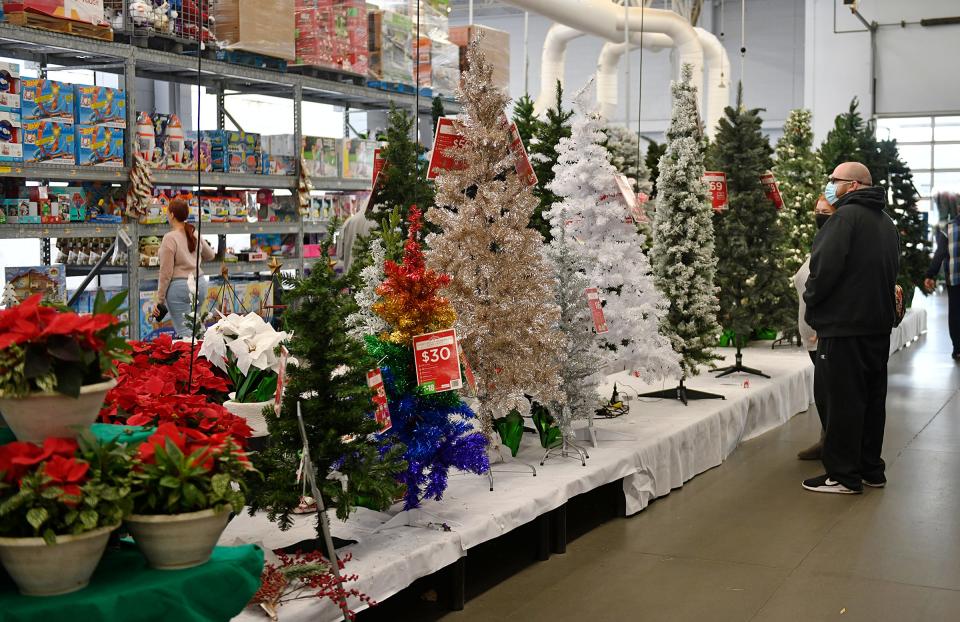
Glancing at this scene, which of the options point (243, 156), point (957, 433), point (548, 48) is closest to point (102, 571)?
point (243, 156)

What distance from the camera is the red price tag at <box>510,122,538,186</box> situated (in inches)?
191

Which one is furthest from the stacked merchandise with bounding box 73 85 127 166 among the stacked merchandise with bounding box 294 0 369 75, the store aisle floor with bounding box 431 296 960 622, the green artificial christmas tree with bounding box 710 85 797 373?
the green artificial christmas tree with bounding box 710 85 797 373

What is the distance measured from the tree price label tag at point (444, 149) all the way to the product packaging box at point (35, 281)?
2560mm

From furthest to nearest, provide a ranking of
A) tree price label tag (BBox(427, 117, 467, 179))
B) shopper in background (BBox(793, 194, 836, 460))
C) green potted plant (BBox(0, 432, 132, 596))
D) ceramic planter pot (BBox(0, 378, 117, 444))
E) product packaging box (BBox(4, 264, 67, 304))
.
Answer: shopper in background (BBox(793, 194, 836, 460)) → product packaging box (BBox(4, 264, 67, 304)) → tree price label tag (BBox(427, 117, 467, 179)) → ceramic planter pot (BBox(0, 378, 117, 444)) → green potted plant (BBox(0, 432, 132, 596))

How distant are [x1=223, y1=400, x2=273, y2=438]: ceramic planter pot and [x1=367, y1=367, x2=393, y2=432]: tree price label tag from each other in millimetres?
511

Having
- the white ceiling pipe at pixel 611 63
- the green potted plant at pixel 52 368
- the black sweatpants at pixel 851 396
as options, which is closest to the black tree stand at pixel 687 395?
the black sweatpants at pixel 851 396

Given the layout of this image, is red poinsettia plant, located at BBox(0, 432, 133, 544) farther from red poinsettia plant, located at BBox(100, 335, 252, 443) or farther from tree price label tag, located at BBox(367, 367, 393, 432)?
tree price label tag, located at BBox(367, 367, 393, 432)

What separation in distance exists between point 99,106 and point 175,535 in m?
4.73

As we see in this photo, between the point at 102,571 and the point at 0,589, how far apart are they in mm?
212

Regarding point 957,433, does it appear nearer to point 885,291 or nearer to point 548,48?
point 885,291

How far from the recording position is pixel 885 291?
5.50 metres

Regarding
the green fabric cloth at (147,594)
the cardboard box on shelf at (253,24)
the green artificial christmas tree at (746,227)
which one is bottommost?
the green fabric cloth at (147,594)

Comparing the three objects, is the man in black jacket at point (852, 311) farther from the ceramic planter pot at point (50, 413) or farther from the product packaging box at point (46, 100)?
the product packaging box at point (46, 100)

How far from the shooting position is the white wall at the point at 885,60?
716 inches
